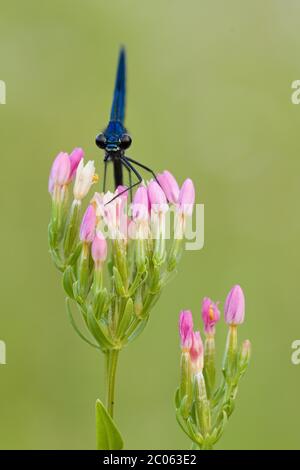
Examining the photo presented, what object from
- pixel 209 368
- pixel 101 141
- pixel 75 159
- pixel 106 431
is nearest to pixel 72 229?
pixel 75 159

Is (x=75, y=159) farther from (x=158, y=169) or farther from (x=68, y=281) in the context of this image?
(x=158, y=169)

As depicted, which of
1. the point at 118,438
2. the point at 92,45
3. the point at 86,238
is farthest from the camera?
the point at 92,45

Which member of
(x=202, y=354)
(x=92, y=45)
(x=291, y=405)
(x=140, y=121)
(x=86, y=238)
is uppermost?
(x=92, y=45)

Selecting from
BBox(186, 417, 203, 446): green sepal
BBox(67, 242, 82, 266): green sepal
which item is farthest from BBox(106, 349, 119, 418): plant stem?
BBox(67, 242, 82, 266): green sepal

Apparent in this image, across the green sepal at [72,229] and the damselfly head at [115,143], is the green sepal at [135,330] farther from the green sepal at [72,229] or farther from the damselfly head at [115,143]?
the damselfly head at [115,143]
